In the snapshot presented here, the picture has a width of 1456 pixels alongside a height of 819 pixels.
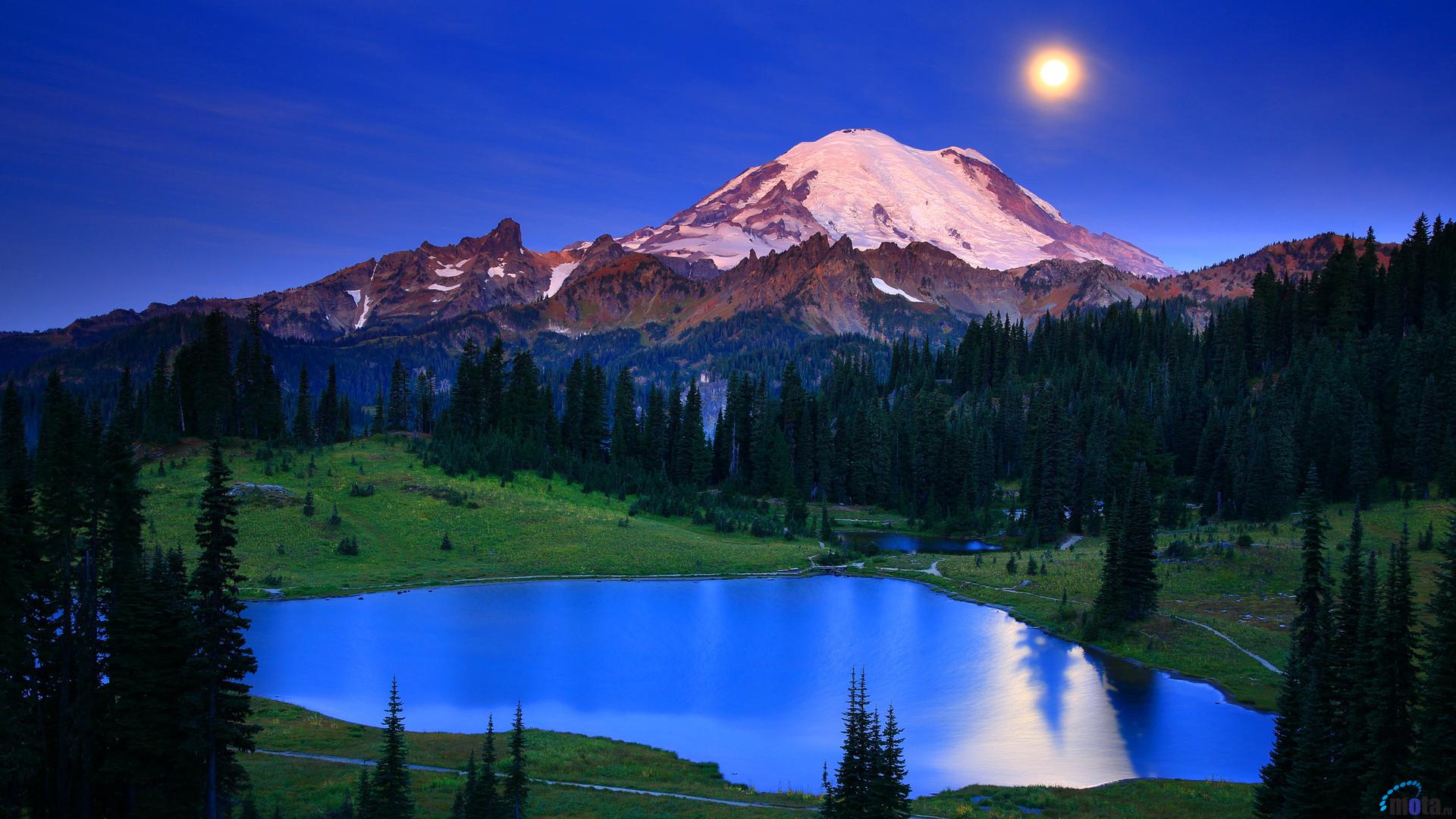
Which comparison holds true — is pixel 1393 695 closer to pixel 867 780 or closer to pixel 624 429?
pixel 867 780

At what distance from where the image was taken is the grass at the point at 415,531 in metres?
66.1

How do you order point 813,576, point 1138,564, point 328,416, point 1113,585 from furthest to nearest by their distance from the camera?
point 328,416, point 813,576, point 1113,585, point 1138,564

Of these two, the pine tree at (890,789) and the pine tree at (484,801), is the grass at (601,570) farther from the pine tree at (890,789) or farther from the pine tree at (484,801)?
the pine tree at (890,789)

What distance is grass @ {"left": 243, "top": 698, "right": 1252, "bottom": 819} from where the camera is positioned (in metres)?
26.3

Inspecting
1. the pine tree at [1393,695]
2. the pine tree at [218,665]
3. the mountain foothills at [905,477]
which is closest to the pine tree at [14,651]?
the mountain foothills at [905,477]

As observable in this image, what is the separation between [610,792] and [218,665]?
40.6 ft

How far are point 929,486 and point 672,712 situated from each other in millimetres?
78175

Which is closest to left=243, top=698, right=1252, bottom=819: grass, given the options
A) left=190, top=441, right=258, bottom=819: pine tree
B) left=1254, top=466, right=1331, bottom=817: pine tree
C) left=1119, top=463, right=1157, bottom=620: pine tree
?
left=190, top=441, right=258, bottom=819: pine tree

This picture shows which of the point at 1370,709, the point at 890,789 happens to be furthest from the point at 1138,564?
the point at 890,789

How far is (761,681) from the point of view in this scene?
45062 millimetres

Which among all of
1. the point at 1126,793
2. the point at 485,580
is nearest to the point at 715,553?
the point at 485,580

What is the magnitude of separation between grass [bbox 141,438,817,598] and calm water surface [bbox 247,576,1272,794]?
277 inches

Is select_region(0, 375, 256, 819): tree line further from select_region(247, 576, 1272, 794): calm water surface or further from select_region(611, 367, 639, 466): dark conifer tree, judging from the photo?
select_region(611, 367, 639, 466): dark conifer tree

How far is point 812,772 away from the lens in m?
32.7
